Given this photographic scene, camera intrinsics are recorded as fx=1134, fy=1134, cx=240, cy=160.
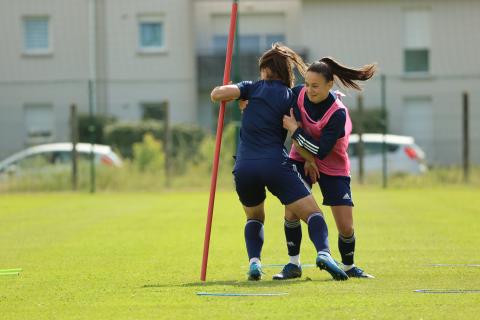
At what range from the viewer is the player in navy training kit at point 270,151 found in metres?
8.39

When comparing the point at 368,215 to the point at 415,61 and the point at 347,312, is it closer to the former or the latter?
the point at 347,312

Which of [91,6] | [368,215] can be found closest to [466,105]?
[368,215]

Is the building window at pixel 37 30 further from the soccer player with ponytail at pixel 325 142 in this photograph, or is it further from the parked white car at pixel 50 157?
the soccer player with ponytail at pixel 325 142

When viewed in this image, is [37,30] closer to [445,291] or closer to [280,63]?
[280,63]

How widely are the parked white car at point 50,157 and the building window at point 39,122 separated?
3460 mm

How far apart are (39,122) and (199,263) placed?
77.8 feet

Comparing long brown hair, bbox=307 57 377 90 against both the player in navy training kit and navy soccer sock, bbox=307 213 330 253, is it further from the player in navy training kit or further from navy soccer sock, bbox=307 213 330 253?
navy soccer sock, bbox=307 213 330 253

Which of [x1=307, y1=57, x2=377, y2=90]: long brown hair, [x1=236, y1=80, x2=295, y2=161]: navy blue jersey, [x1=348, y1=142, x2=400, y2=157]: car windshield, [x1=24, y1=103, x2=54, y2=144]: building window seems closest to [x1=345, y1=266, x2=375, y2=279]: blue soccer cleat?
[x1=236, y1=80, x2=295, y2=161]: navy blue jersey

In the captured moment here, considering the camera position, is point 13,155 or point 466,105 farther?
point 13,155

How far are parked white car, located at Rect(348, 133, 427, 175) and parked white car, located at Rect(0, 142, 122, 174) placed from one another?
5397mm

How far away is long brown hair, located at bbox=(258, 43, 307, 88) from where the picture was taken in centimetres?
862

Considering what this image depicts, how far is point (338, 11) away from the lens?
37.8 metres

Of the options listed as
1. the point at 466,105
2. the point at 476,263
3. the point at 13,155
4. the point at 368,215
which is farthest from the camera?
the point at 13,155

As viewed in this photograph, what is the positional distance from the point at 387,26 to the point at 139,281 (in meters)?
30.5
